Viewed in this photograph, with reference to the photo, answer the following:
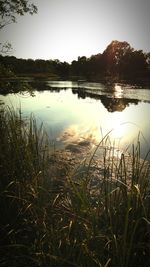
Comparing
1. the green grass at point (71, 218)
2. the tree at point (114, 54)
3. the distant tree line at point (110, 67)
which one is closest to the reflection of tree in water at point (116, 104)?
the green grass at point (71, 218)

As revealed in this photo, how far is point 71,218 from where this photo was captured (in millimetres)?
3027

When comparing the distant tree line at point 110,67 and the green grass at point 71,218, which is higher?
the distant tree line at point 110,67

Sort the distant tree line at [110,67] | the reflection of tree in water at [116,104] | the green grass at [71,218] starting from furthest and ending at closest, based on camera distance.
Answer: the distant tree line at [110,67] → the reflection of tree in water at [116,104] → the green grass at [71,218]

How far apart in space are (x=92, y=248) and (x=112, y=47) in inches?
3203

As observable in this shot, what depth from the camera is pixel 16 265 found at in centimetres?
308

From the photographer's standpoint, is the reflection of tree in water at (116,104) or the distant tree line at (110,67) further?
the distant tree line at (110,67)

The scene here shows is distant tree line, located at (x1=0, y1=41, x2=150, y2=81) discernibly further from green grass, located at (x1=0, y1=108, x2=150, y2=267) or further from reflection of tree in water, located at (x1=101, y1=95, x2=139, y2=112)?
green grass, located at (x1=0, y1=108, x2=150, y2=267)

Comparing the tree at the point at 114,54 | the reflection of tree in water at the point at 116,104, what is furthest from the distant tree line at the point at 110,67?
the reflection of tree in water at the point at 116,104

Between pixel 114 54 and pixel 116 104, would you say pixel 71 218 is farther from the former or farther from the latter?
pixel 114 54

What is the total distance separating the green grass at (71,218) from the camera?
2.32 m

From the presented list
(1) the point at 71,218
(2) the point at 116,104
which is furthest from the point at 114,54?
(1) the point at 71,218

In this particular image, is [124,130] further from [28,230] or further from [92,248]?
[92,248]

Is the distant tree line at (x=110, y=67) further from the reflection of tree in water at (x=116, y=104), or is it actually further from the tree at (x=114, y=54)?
the reflection of tree in water at (x=116, y=104)

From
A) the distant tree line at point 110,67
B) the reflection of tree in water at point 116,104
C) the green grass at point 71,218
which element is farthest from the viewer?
the distant tree line at point 110,67
